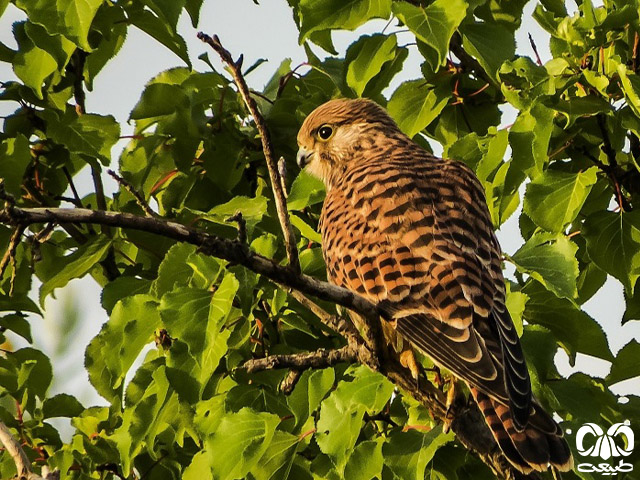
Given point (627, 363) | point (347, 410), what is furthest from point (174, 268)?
point (627, 363)

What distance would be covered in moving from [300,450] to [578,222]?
5.89 ft

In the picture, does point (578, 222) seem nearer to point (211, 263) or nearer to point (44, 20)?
point (211, 263)

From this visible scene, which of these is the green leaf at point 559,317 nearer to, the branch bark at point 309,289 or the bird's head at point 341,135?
the branch bark at point 309,289

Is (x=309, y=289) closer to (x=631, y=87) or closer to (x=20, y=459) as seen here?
(x=20, y=459)

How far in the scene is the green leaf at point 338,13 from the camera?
4289 mm

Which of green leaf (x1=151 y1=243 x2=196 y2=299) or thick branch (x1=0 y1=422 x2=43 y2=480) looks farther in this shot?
green leaf (x1=151 y1=243 x2=196 y2=299)

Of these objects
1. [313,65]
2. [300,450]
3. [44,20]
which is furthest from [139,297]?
[313,65]

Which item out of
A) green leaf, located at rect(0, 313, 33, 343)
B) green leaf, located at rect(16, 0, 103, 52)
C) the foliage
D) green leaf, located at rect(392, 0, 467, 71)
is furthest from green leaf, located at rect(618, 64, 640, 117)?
green leaf, located at rect(0, 313, 33, 343)

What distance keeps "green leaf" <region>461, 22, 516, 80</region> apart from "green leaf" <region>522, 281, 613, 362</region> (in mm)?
893

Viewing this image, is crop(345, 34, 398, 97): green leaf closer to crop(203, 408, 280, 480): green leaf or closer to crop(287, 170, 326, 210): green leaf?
crop(287, 170, 326, 210): green leaf

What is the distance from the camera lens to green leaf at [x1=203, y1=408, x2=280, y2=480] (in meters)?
3.72

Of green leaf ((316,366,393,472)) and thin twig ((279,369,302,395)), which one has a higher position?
thin twig ((279,369,302,395))

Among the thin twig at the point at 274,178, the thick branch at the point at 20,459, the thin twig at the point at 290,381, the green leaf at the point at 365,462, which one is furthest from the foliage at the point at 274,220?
the thin twig at the point at 274,178

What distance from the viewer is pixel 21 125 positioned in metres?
4.83
